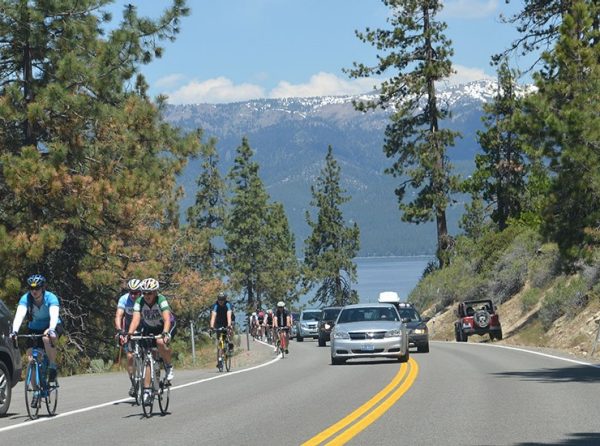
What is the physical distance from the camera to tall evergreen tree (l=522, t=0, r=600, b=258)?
25391mm

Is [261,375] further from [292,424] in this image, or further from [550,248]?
[550,248]

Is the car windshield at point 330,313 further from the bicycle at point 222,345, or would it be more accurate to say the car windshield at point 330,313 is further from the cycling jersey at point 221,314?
the cycling jersey at point 221,314

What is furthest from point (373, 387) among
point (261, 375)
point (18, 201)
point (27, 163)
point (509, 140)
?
point (509, 140)

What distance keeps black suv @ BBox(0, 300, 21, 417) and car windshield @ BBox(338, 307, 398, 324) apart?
1324 cm

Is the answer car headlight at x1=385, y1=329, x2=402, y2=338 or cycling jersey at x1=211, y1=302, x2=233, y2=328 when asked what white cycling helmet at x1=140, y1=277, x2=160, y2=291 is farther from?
car headlight at x1=385, y1=329, x2=402, y2=338

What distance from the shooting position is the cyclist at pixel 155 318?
1509 cm

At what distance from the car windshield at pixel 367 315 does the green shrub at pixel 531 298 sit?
61.7 feet

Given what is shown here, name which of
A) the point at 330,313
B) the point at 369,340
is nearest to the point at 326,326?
the point at 330,313

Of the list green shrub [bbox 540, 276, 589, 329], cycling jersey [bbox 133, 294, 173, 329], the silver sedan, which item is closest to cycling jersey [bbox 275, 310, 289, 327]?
the silver sedan

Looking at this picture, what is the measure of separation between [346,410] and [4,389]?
4837 mm

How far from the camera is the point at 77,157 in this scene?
104 ft

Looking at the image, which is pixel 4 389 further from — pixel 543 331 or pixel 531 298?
pixel 531 298

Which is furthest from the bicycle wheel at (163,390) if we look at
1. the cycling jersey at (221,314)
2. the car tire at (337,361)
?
the car tire at (337,361)

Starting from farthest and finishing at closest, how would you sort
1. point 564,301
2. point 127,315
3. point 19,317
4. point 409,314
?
point 564,301
point 409,314
point 127,315
point 19,317
